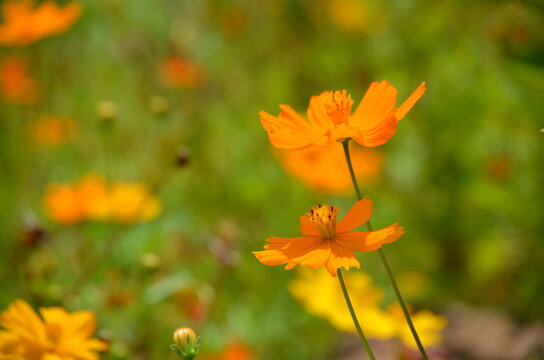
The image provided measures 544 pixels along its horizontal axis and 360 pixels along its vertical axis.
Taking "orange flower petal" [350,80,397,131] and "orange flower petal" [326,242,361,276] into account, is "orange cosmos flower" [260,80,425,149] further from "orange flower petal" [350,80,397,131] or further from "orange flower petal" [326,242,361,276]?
"orange flower petal" [326,242,361,276]

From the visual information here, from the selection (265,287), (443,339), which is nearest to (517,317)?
(443,339)

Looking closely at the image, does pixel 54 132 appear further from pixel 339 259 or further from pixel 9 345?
pixel 339 259

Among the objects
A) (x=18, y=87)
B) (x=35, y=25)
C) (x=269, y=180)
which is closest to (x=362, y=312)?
(x=35, y=25)

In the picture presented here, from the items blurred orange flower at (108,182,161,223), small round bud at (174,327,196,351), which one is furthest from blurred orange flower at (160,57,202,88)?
small round bud at (174,327,196,351)

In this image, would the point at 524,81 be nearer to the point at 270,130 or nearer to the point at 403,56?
the point at 270,130

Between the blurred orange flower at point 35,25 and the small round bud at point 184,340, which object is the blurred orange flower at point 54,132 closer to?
the blurred orange flower at point 35,25

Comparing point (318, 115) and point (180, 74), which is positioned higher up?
point (180, 74)
